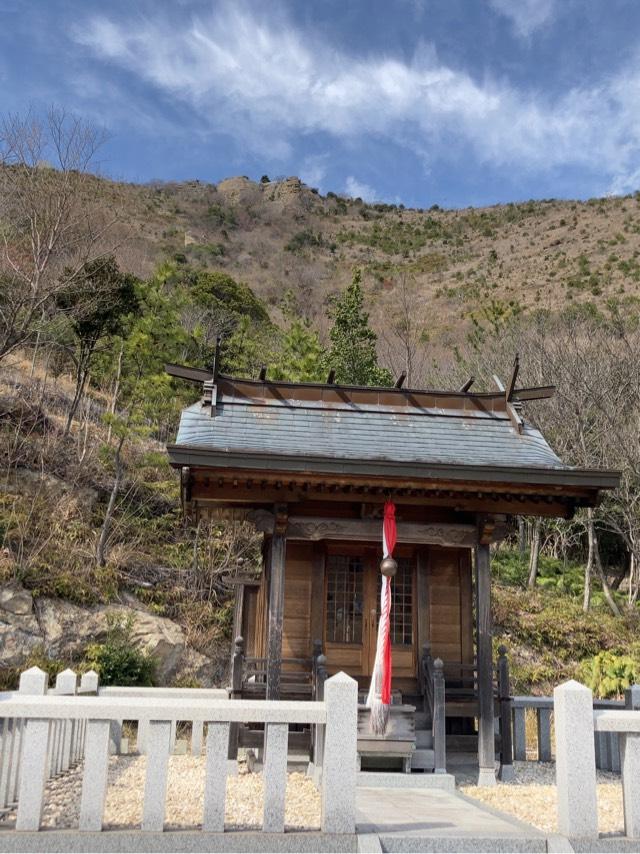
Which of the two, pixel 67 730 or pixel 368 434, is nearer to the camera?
pixel 67 730

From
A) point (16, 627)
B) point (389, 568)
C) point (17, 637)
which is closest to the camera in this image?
point (389, 568)

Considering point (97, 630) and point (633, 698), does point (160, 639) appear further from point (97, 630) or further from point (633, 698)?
point (633, 698)

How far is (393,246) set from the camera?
81.8 metres

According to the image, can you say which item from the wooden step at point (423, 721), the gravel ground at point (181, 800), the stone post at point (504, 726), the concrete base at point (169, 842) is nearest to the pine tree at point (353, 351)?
the stone post at point (504, 726)

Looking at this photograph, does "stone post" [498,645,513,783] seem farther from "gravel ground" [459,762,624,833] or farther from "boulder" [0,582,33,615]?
"boulder" [0,582,33,615]

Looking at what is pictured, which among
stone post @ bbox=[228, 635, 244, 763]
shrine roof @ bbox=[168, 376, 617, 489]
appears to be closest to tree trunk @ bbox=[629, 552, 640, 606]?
shrine roof @ bbox=[168, 376, 617, 489]

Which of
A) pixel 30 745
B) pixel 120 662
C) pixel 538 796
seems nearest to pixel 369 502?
pixel 538 796

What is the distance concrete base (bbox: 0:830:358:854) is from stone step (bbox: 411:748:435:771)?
Result: 4591 mm

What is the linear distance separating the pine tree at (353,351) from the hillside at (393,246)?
13.6 meters

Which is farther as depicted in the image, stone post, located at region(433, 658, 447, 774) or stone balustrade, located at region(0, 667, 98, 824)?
stone post, located at region(433, 658, 447, 774)

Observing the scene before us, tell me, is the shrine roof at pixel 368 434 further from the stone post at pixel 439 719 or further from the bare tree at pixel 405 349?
the bare tree at pixel 405 349

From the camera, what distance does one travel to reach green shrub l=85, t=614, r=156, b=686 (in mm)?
12867

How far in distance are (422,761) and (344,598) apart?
2587 millimetres

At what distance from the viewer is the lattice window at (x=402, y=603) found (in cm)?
1031
